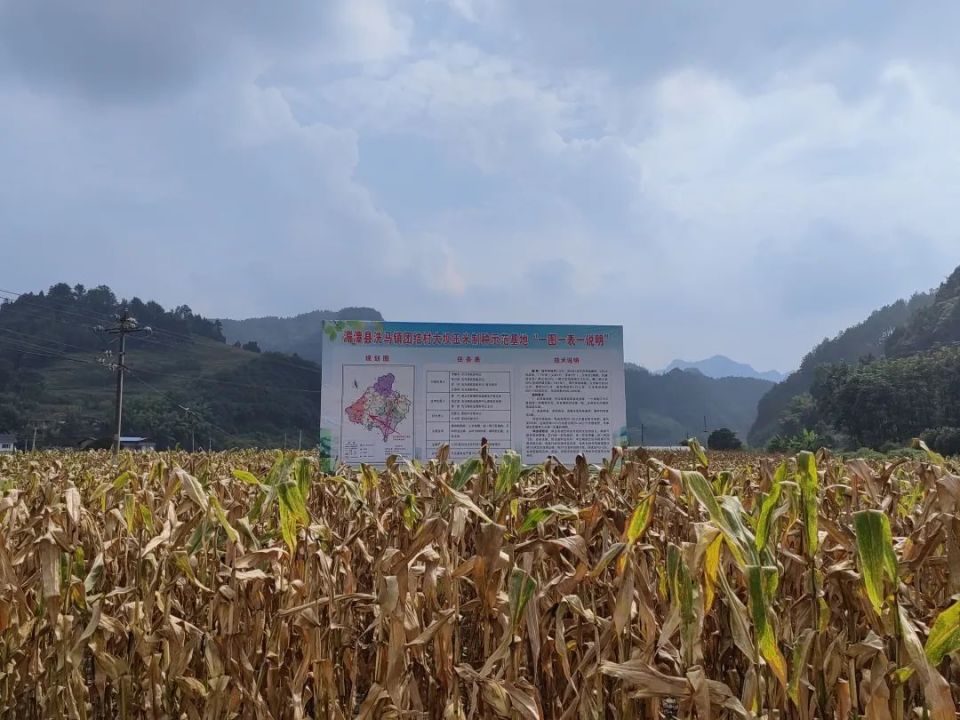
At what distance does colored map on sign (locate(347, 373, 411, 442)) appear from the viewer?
18.7ft

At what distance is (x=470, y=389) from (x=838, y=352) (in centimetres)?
11433

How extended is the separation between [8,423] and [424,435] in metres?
70.7

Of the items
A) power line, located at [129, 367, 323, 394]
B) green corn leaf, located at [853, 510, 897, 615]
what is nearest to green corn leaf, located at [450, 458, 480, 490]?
green corn leaf, located at [853, 510, 897, 615]

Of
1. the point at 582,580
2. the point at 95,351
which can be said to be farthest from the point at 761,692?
the point at 95,351

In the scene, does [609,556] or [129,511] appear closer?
[609,556]

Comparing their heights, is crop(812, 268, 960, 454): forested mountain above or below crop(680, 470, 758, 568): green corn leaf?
above

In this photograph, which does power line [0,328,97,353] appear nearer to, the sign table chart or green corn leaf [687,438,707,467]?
the sign table chart

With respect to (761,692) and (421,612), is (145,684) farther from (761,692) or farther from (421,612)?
(761,692)

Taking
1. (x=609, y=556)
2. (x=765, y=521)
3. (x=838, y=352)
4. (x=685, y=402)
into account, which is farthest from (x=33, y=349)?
(x=685, y=402)

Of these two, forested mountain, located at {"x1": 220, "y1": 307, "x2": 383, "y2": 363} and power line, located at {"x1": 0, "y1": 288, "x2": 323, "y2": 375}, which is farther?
forested mountain, located at {"x1": 220, "y1": 307, "x2": 383, "y2": 363}

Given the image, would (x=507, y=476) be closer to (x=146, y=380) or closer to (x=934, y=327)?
(x=934, y=327)

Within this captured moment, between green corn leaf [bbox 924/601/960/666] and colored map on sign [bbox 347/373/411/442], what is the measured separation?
465cm

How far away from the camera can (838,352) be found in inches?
4193

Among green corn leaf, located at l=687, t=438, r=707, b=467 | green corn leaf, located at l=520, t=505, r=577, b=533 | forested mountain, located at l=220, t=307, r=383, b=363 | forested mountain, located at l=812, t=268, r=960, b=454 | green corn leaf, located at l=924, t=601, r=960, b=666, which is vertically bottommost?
green corn leaf, located at l=924, t=601, r=960, b=666
